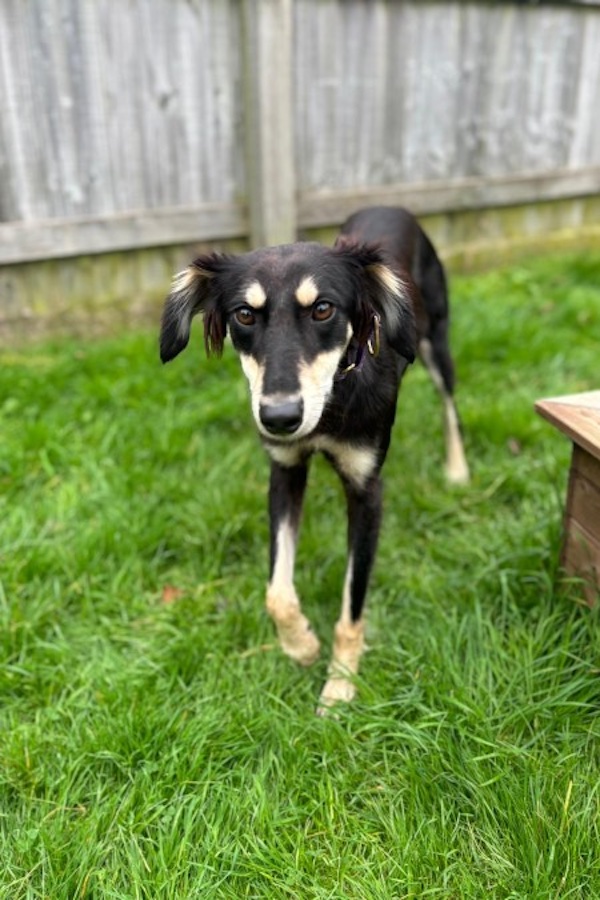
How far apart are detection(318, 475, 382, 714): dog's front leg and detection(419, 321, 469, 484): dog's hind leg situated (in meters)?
1.02

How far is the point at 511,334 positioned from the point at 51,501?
265 centimetres

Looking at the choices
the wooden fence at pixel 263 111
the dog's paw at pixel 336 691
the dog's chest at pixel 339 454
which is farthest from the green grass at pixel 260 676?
the wooden fence at pixel 263 111

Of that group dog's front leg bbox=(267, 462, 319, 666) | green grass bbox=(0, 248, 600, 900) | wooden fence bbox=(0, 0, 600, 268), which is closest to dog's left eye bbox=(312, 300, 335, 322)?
dog's front leg bbox=(267, 462, 319, 666)

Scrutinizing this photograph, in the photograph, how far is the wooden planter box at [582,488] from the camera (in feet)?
6.99

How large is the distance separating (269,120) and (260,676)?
329 cm

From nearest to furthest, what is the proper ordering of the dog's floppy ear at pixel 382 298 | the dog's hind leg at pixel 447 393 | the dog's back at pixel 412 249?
the dog's floppy ear at pixel 382 298 < the dog's back at pixel 412 249 < the dog's hind leg at pixel 447 393

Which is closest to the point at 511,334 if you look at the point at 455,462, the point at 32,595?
the point at 455,462

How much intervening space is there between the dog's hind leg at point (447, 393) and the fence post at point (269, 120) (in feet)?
5.74

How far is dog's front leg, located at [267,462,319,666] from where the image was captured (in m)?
2.28

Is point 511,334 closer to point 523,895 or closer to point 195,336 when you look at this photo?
point 195,336

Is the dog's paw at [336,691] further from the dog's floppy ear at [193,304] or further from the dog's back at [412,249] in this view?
the dog's back at [412,249]

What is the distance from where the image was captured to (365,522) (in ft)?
7.55

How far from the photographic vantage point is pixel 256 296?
6.21ft

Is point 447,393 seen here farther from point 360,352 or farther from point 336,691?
point 336,691
